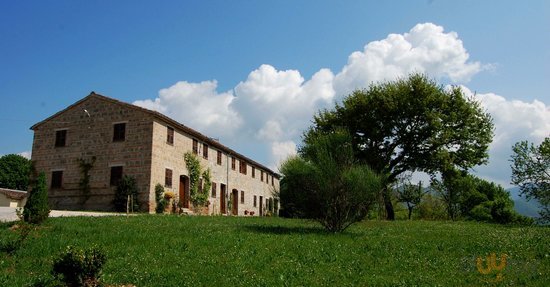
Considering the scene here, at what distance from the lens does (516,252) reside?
1321 cm

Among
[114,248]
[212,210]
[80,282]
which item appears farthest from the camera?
[212,210]

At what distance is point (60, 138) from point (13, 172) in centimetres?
3584

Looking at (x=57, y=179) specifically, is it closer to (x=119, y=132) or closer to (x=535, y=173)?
(x=119, y=132)

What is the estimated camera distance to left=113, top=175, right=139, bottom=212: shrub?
30219 millimetres

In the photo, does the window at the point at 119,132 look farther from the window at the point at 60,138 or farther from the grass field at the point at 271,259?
the grass field at the point at 271,259

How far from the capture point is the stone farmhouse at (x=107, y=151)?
31562mm

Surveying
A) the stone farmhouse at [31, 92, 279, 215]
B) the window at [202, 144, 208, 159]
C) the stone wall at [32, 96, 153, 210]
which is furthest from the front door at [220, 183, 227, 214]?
the stone wall at [32, 96, 153, 210]

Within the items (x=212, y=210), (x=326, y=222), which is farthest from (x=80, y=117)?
(x=326, y=222)

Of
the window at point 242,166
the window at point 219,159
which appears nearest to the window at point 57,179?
the window at point 219,159

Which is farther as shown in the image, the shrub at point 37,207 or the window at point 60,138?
the window at point 60,138

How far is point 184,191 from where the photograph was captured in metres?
36.1

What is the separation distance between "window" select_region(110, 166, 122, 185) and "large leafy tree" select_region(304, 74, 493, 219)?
15.6 metres

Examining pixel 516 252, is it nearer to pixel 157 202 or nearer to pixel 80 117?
pixel 157 202

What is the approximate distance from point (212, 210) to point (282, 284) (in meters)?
31.5
